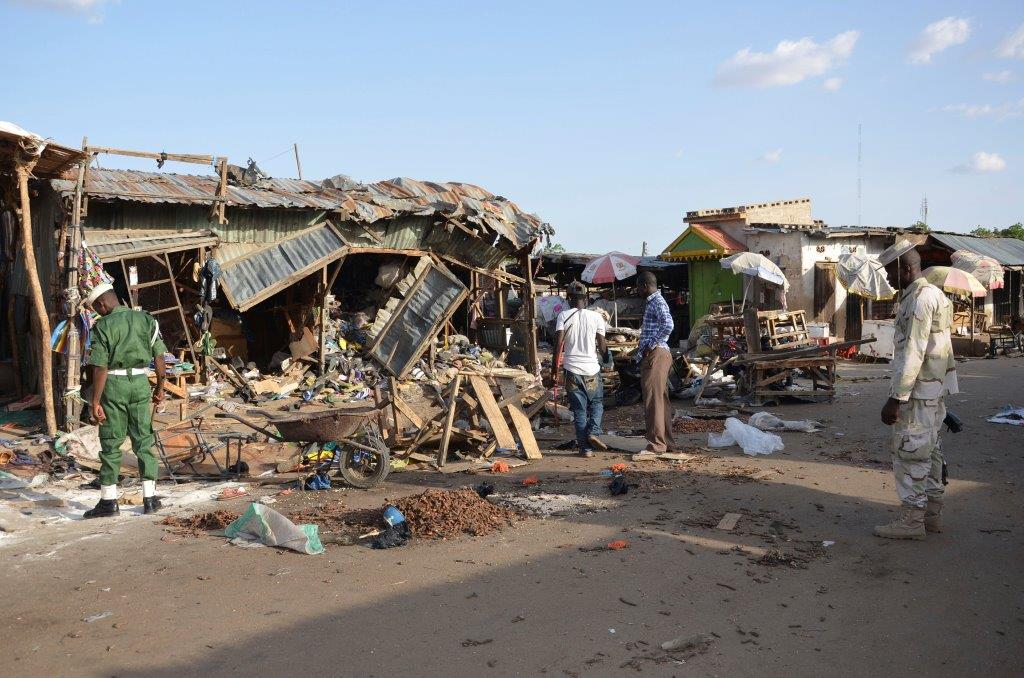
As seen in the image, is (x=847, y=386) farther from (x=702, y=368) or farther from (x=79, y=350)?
(x=79, y=350)

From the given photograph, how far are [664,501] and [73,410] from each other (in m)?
7.97

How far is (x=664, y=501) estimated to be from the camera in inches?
268

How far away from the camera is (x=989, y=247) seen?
28.4 meters

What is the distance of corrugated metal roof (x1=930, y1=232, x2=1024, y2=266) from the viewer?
86.5 ft

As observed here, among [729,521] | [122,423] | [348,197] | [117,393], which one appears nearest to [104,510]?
[122,423]

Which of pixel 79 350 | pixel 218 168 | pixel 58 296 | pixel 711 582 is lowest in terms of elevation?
pixel 711 582

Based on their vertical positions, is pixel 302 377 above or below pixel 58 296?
below

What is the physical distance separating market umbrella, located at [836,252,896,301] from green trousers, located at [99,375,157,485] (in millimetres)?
19313

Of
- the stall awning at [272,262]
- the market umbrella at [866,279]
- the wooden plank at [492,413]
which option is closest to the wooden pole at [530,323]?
the stall awning at [272,262]

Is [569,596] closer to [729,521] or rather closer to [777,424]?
[729,521]

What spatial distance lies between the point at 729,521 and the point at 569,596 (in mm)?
1946

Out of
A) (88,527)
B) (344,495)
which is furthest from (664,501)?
(88,527)

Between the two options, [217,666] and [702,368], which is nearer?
[217,666]

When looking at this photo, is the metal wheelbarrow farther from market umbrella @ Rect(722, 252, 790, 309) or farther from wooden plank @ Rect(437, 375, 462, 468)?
market umbrella @ Rect(722, 252, 790, 309)
